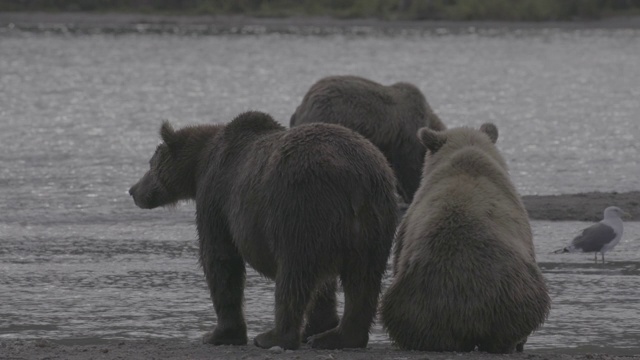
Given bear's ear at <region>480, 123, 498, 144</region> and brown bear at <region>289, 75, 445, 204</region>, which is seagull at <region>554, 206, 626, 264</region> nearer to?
bear's ear at <region>480, 123, 498, 144</region>

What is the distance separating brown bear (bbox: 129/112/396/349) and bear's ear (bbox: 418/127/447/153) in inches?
22.0

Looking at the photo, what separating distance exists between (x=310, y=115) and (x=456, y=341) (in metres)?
5.93

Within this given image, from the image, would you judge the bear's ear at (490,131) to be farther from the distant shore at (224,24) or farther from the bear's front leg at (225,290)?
the distant shore at (224,24)

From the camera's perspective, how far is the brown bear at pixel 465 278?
6.71 meters

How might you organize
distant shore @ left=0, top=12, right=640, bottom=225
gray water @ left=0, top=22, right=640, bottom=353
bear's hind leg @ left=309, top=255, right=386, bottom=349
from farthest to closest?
distant shore @ left=0, top=12, right=640, bottom=225 < gray water @ left=0, top=22, right=640, bottom=353 < bear's hind leg @ left=309, top=255, right=386, bottom=349

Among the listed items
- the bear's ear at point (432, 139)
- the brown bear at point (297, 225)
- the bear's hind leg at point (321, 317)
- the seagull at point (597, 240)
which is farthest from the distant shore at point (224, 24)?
the brown bear at point (297, 225)

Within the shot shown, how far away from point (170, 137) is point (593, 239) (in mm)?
3521

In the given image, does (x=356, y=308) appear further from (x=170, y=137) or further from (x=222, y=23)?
(x=222, y=23)

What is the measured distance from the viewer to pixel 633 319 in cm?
818

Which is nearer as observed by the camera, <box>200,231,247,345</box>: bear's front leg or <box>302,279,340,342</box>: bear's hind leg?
<box>200,231,247,345</box>: bear's front leg

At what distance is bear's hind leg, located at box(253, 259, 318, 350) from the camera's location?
6805 mm

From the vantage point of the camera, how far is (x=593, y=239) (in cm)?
1000

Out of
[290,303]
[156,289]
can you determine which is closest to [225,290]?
[290,303]

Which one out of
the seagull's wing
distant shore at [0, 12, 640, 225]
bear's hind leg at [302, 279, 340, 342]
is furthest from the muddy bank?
distant shore at [0, 12, 640, 225]
